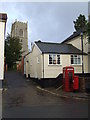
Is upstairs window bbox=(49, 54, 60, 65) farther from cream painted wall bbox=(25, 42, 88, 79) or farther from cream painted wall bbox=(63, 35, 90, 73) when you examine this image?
cream painted wall bbox=(63, 35, 90, 73)

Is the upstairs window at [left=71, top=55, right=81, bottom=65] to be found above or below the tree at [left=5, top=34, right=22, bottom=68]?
below

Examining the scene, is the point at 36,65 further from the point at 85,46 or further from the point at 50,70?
the point at 85,46

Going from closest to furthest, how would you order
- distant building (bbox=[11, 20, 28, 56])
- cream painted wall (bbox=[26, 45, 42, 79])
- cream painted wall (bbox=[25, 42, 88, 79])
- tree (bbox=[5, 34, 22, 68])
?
cream painted wall (bbox=[25, 42, 88, 79]) → cream painted wall (bbox=[26, 45, 42, 79]) → tree (bbox=[5, 34, 22, 68]) → distant building (bbox=[11, 20, 28, 56])

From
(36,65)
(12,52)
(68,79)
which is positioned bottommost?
(68,79)

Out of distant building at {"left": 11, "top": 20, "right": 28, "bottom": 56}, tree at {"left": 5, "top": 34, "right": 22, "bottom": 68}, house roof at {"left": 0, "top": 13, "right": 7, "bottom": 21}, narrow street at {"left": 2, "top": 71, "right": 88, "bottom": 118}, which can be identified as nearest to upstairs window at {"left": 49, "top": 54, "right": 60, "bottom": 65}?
house roof at {"left": 0, "top": 13, "right": 7, "bottom": 21}

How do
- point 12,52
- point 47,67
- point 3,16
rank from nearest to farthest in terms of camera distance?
point 3,16 → point 47,67 → point 12,52

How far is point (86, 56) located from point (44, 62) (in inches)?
243

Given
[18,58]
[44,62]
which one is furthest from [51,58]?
[18,58]

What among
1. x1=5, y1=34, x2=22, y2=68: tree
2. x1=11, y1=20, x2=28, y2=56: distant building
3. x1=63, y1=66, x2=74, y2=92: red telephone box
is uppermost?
x1=11, y1=20, x2=28, y2=56: distant building

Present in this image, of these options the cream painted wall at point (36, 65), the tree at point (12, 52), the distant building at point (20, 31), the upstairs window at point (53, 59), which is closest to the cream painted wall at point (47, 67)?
the cream painted wall at point (36, 65)

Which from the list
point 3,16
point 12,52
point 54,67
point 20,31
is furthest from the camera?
point 20,31

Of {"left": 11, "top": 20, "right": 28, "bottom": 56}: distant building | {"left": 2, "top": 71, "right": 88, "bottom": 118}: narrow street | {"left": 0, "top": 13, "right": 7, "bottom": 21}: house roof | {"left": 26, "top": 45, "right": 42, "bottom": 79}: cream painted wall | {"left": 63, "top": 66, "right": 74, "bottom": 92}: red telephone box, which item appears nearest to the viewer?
{"left": 2, "top": 71, "right": 88, "bottom": 118}: narrow street

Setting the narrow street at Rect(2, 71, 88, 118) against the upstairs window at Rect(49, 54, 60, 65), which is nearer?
the narrow street at Rect(2, 71, 88, 118)

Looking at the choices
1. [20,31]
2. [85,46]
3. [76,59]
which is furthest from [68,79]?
[20,31]
